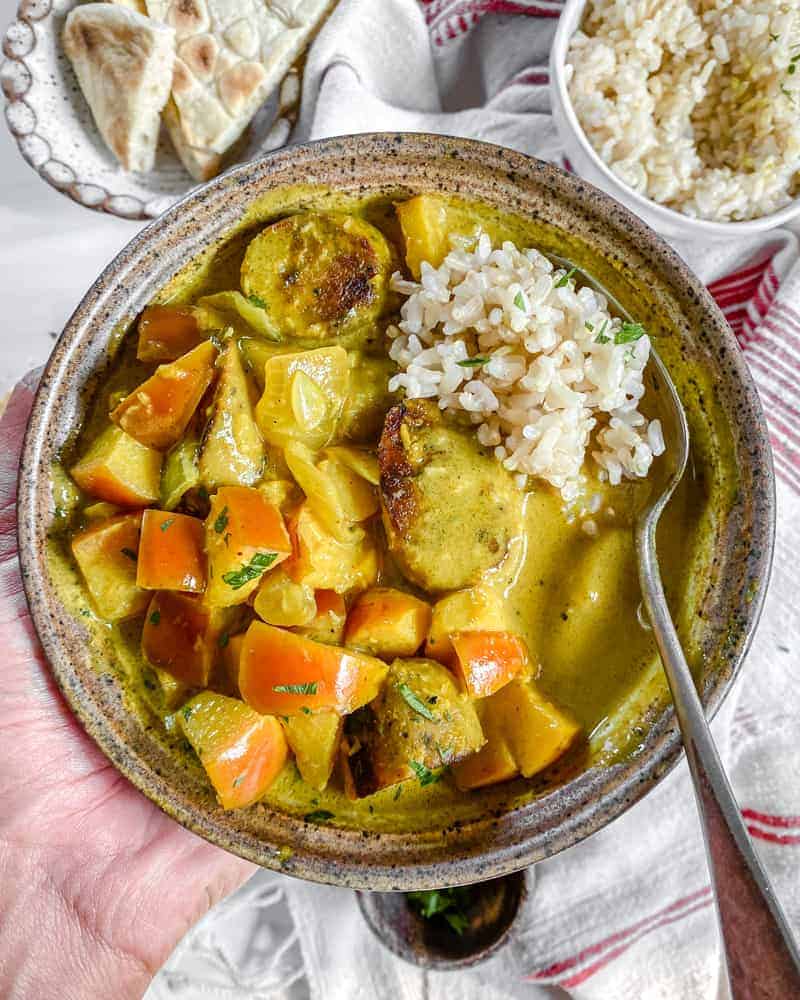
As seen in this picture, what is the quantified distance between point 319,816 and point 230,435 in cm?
84

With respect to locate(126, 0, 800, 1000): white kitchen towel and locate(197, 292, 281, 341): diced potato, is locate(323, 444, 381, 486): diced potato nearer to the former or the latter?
locate(197, 292, 281, 341): diced potato

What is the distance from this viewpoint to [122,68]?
2.60m

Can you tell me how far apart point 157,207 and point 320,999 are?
2389 millimetres

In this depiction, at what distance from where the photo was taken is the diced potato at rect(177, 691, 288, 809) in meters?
1.92

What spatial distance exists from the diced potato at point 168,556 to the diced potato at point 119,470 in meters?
0.08

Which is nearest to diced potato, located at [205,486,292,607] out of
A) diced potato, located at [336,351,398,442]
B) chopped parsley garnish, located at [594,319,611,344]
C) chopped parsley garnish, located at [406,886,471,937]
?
diced potato, located at [336,351,398,442]

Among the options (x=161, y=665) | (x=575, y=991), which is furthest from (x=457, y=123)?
(x=575, y=991)

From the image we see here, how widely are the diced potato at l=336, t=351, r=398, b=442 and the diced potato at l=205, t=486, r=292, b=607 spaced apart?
284 millimetres

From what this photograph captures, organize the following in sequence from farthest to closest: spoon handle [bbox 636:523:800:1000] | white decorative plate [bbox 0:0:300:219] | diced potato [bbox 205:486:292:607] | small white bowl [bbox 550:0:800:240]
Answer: white decorative plate [bbox 0:0:300:219] < small white bowl [bbox 550:0:800:240] < diced potato [bbox 205:486:292:607] < spoon handle [bbox 636:523:800:1000]

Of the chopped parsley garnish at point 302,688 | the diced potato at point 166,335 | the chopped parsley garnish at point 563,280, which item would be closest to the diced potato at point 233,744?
the chopped parsley garnish at point 302,688

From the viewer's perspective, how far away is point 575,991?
8.89ft

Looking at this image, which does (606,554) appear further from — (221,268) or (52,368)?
(52,368)

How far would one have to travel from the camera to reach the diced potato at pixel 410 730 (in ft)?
6.33

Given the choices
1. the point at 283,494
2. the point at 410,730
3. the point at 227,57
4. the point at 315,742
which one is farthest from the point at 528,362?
the point at 227,57
